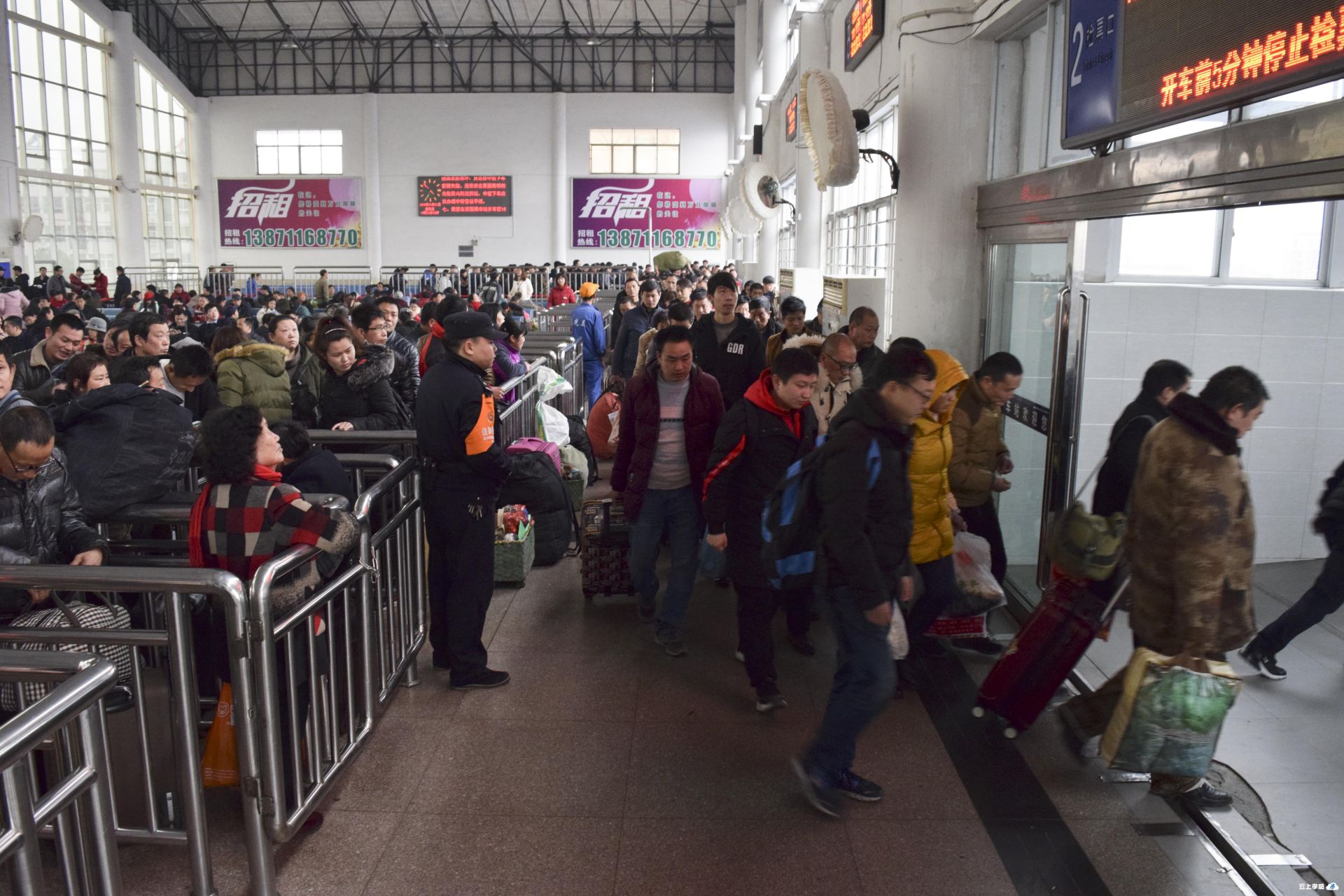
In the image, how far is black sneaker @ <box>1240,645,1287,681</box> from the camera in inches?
193

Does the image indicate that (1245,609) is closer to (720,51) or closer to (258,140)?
(720,51)

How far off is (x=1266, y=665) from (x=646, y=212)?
3048 centimetres

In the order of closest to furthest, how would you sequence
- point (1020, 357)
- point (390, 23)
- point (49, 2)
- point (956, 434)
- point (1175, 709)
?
point (1175, 709) → point (956, 434) → point (1020, 357) → point (49, 2) → point (390, 23)

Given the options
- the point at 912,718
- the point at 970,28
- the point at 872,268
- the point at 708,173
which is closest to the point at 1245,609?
the point at 912,718

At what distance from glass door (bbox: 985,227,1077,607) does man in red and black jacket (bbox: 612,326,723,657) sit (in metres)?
1.76

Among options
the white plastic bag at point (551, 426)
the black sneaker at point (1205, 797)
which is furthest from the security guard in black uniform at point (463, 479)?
the black sneaker at point (1205, 797)

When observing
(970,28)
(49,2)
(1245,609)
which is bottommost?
(1245,609)

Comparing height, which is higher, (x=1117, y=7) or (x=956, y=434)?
(x=1117, y=7)

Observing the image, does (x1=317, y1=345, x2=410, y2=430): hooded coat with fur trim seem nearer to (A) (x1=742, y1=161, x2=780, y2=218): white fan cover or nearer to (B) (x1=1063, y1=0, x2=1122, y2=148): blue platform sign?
(B) (x1=1063, y1=0, x2=1122, y2=148): blue platform sign

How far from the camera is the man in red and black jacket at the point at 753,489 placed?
4363 mm

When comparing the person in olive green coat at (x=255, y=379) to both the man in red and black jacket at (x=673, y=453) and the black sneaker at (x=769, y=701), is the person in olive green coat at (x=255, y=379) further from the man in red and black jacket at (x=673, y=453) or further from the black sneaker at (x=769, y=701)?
the black sneaker at (x=769, y=701)

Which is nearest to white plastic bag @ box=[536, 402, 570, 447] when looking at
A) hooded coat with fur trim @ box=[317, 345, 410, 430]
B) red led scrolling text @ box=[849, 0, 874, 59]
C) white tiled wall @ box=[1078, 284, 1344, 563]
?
hooded coat with fur trim @ box=[317, 345, 410, 430]

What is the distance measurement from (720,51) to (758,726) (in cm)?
3322

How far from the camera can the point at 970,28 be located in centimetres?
620
